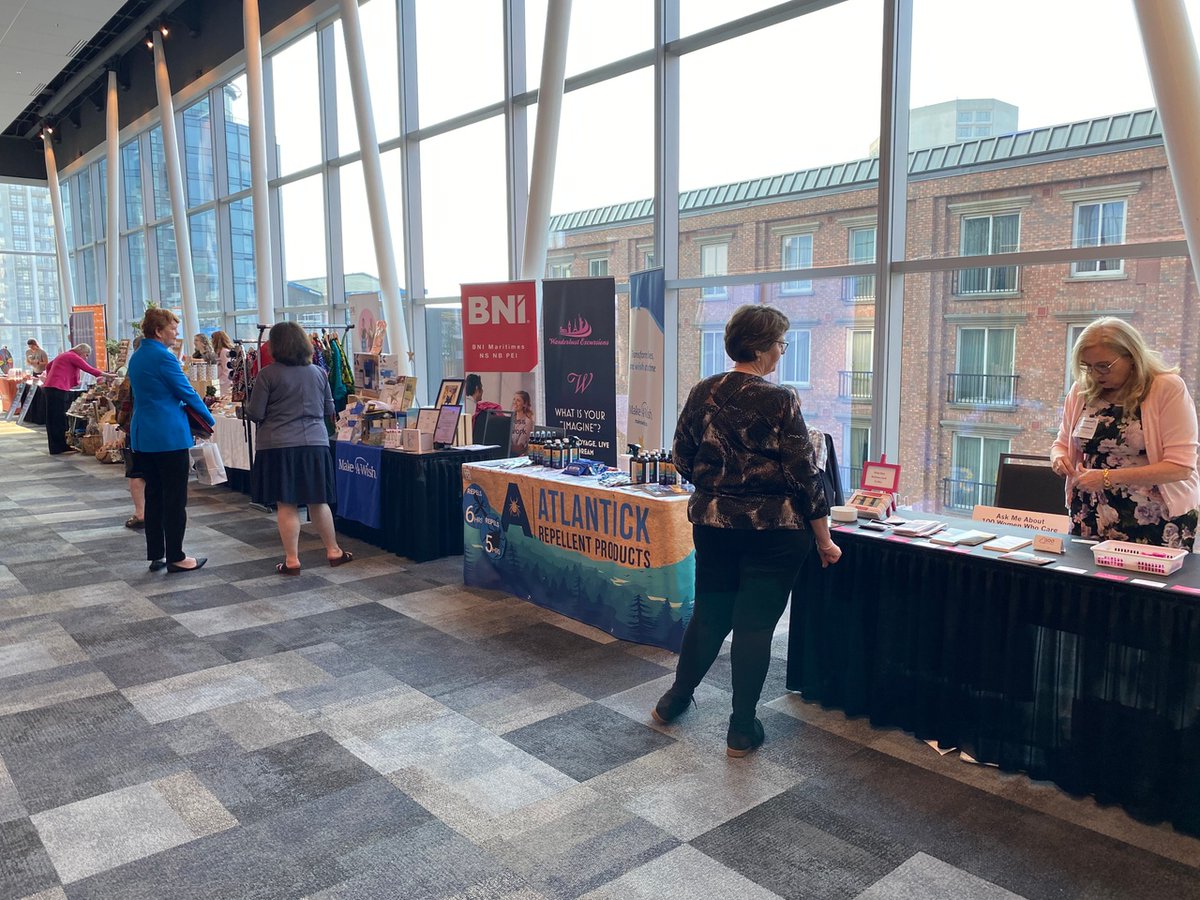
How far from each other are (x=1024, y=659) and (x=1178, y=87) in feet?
6.66

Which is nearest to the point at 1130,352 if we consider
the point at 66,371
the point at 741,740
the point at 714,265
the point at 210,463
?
the point at 741,740

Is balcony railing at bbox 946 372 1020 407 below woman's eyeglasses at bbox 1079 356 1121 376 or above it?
below

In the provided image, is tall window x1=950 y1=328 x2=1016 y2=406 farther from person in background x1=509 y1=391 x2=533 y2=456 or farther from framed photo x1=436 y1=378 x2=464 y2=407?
framed photo x1=436 y1=378 x2=464 y2=407

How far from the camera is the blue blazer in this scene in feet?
14.5

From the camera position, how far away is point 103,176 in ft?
54.2

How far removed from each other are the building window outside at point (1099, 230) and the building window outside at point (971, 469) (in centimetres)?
95

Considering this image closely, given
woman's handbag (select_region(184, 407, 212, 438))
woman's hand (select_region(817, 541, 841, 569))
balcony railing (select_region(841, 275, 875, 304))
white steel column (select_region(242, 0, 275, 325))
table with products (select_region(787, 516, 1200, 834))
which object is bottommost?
table with products (select_region(787, 516, 1200, 834))

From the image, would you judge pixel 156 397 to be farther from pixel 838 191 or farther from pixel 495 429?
pixel 838 191

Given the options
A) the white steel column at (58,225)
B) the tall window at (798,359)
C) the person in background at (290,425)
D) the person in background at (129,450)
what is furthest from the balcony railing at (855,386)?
the white steel column at (58,225)

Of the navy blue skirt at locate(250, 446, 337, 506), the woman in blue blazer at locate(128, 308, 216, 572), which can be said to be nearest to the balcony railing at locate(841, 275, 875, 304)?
the navy blue skirt at locate(250, 446, 337, 506)

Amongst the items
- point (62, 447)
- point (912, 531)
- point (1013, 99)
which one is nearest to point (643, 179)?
point (1013, 99)

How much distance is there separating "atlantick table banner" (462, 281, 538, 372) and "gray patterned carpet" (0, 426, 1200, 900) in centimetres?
267

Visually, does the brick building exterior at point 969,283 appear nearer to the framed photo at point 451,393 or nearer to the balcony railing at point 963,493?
the balcony railing at point 963,493

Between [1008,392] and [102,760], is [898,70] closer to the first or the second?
[1008,392]
